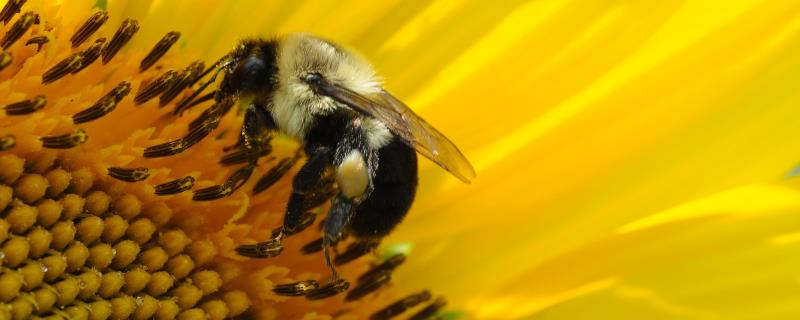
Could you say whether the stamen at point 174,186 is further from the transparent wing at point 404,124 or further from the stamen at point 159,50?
the transparent wing at point 404,124

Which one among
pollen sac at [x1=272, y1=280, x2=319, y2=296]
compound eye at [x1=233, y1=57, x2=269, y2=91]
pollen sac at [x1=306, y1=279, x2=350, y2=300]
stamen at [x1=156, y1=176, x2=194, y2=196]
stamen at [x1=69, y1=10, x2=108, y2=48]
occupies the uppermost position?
stamen at [x1=69, y1=10, x2=108, y2=48]

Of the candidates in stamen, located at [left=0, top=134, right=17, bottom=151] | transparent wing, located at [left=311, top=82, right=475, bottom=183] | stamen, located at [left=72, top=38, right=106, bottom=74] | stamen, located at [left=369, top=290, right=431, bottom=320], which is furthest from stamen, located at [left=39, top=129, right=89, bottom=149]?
stamen, located at [left=369, top=290, right=431, bottom=320]

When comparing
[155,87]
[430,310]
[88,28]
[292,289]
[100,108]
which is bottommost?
[292,289]

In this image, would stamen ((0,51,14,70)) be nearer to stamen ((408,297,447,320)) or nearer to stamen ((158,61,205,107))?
stamen ((158,61,205,107))

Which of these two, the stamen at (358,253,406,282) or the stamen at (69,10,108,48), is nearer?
the stamen at (69,10,108,48)

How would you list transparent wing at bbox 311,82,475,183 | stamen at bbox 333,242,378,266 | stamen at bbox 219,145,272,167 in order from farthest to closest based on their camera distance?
stamen at bbox 333,242,378,266, stamen at bbox 219,145,272,167, transparent wing at bbox 311,82,475,183

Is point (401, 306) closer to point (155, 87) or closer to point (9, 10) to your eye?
point (155, 87)

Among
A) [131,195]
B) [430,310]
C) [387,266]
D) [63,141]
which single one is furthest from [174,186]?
[430,310]

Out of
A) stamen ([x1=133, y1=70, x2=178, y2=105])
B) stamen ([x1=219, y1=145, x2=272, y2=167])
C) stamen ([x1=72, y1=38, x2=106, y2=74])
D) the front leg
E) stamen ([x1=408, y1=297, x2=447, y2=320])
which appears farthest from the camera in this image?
stamen ([x1=408, y1=297, x2=447, y2=320])
